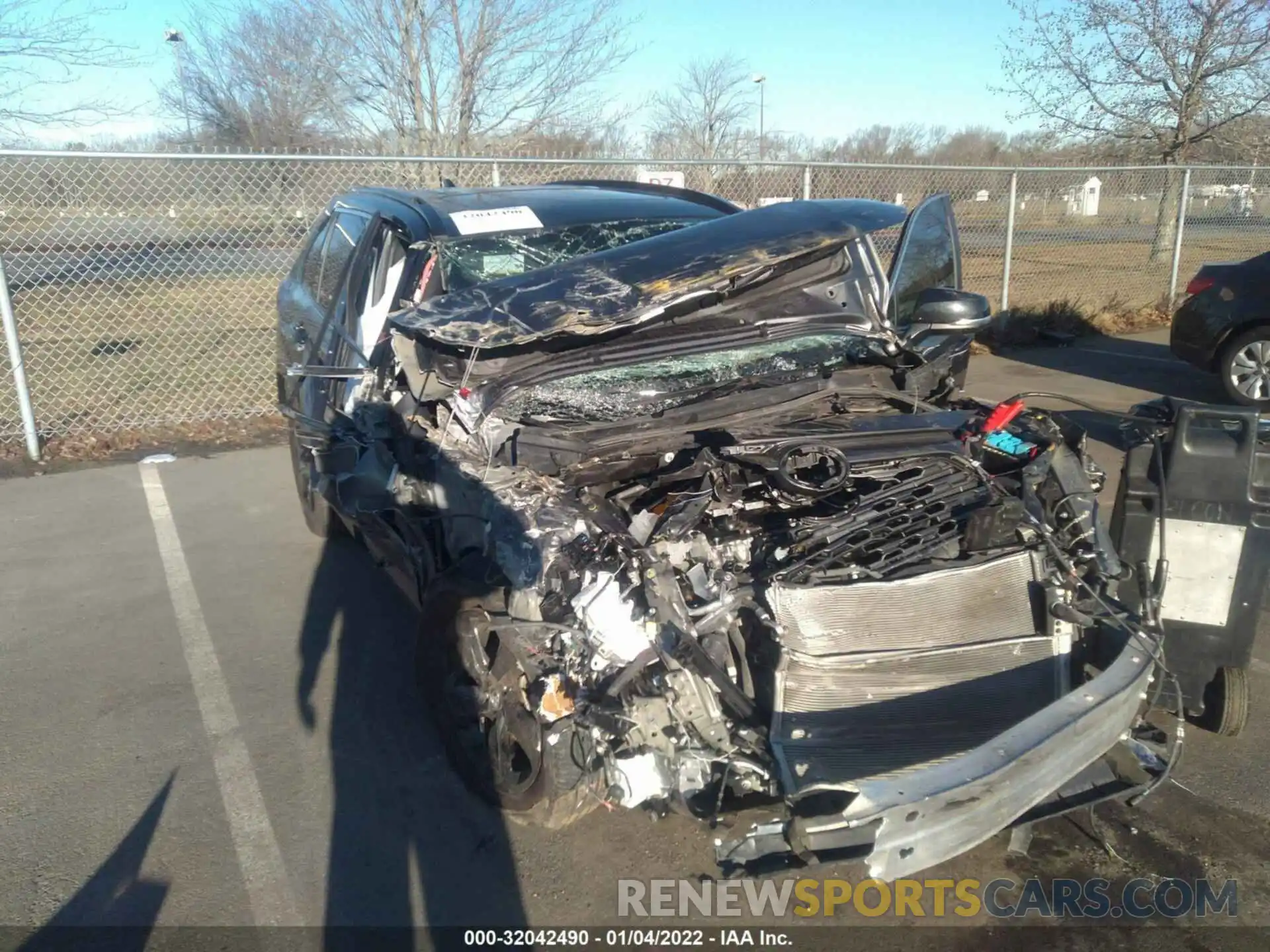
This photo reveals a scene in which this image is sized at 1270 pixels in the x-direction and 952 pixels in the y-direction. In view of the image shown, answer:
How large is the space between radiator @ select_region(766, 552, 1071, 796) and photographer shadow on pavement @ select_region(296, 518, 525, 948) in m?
1.07

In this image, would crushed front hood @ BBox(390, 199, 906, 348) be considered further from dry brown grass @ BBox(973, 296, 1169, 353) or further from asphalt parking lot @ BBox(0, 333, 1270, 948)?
dry brown grass @ BBox(973, 296, 1169, 353)

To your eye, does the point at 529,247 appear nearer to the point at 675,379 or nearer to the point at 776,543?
the point at 675,379

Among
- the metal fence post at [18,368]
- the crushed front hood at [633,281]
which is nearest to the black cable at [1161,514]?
the crushed front hood at [633,281]

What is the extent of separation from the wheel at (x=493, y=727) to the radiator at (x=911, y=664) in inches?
25.2

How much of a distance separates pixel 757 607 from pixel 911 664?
1.63 feet

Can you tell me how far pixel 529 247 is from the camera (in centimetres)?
443

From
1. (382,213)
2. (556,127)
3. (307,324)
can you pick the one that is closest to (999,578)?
(382,213)

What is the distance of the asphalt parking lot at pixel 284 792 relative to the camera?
2830 millimetres

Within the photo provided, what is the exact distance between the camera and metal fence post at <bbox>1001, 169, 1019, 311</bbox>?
10438 mm

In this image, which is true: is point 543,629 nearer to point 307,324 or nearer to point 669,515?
point 669,515

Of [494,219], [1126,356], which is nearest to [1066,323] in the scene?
[1126,356]

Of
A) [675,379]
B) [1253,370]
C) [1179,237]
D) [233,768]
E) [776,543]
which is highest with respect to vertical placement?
[1179,237]

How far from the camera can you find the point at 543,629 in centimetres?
271

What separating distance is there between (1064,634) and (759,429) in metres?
1.15
